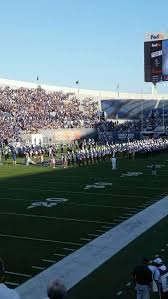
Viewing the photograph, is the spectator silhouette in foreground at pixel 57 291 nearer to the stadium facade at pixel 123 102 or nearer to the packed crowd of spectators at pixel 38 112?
the packed crowd of spectators at pixel 38 112

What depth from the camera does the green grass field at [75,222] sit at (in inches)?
303

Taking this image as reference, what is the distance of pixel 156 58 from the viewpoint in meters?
39.5

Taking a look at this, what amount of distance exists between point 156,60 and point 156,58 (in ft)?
0.74

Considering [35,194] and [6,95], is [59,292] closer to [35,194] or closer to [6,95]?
[35,194]

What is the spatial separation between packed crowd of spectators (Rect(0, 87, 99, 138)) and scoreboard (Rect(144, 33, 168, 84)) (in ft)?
41.8

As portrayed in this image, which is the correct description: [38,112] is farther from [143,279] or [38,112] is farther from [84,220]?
[143,279]

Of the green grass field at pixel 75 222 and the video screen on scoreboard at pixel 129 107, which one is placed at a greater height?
the video screen on scoreboard at pixel 129 107

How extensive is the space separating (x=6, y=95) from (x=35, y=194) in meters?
37.1

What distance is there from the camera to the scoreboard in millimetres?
39000

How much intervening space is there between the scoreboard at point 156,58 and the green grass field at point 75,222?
63.6ft

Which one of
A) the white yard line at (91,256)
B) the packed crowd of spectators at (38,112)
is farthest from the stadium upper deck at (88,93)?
the white yard line at (91,256)

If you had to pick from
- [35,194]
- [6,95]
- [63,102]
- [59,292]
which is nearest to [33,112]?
[6,95]

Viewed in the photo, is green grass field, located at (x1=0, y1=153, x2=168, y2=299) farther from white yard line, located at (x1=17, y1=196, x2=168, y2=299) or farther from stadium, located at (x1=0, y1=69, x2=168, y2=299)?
white yard line, located at (x1=17, y1=196, x2=168, y2=299)

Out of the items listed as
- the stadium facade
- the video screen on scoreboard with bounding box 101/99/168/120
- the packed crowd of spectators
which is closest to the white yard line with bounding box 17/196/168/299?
the packed crowd of spectators
